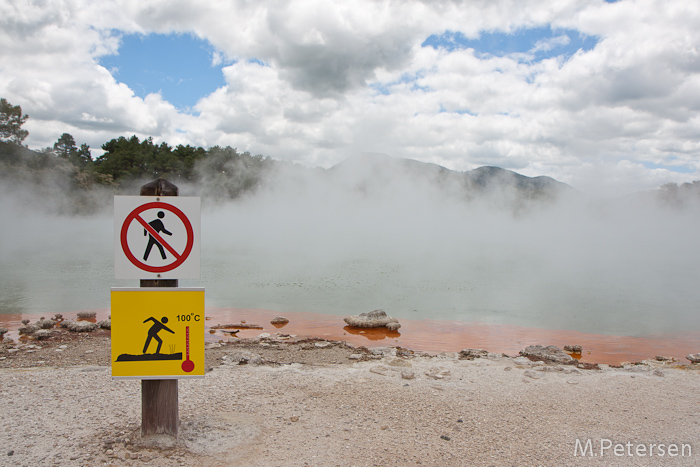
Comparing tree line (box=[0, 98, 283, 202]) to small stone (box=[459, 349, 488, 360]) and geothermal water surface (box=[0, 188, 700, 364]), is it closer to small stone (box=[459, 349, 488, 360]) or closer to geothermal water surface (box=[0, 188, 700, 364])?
geothermal water surface (box=[0, 188, 700, 364])

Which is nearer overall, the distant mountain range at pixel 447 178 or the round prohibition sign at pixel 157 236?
the round prohibition sign at pixel 157 236

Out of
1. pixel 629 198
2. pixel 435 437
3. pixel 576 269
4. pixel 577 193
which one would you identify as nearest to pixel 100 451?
pixel 435 437

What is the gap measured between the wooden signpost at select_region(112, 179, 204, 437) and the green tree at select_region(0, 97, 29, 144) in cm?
4015

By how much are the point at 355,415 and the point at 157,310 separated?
1.90 meters

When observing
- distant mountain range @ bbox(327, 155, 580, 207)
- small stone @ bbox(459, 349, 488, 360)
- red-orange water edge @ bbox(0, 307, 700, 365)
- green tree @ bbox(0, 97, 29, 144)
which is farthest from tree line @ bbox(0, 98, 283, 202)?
small stone @ bbox(459, 349, 488, 360)

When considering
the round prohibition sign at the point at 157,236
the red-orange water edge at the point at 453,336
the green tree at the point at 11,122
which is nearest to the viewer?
the round prohibition sign at the point at 157,236

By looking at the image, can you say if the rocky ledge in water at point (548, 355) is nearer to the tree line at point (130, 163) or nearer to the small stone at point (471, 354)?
the small stone at point (471, 354)

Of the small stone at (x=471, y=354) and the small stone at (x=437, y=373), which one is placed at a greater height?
the small stone at (x=437, y=373)


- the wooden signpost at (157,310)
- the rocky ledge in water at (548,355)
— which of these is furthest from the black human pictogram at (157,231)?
the rocky ledge in water at (548,355)

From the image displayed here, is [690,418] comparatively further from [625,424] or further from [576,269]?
[576,269]

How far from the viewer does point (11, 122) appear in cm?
3472

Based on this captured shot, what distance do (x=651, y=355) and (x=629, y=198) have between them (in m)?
41.6

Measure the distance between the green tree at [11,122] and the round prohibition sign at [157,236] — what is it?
40106 mm

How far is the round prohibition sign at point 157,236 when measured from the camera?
3059 mm
